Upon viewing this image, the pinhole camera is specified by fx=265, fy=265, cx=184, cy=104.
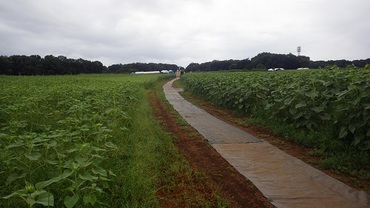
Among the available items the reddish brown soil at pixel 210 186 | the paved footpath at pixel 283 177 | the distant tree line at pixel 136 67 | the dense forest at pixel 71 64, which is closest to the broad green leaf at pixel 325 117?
the paved footpath at pixel 283 177

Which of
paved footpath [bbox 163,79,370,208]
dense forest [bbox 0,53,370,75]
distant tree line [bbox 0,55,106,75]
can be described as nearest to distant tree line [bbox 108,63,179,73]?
dense forest [bbox 0,53,370,75]

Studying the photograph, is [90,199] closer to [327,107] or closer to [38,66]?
[327,107]

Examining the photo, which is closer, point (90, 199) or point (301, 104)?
point (90, 199)

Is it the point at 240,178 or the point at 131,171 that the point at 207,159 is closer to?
the point at 240,178

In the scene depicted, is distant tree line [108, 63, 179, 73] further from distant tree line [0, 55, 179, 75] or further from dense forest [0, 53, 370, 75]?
distant tree line [0, 55, 179, 75]

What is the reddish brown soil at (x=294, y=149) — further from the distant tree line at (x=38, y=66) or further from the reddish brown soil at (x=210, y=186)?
the distant tree line at (x=38, y=66)

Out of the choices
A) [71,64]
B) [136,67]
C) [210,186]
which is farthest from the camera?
[136,67]

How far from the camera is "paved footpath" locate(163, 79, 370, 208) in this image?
3818 mm

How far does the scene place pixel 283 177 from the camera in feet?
15.1

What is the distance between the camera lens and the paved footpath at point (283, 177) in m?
3.82

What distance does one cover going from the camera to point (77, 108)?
6395mm

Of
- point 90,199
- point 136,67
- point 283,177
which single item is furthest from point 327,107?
point 136,67

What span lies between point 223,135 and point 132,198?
4494 mm

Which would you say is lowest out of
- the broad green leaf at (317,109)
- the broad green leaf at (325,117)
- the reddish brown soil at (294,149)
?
the reddish brown soil at (294,149)
